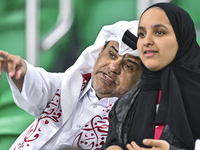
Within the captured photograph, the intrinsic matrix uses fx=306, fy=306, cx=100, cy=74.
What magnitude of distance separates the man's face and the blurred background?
2.33 feet

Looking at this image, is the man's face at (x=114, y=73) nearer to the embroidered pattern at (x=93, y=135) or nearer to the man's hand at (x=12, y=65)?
the embroidered pattern at (x=93, y=135)

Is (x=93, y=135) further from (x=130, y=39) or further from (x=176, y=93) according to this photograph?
(x=176, y=93)

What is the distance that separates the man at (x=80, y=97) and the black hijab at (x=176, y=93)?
1.47 feet

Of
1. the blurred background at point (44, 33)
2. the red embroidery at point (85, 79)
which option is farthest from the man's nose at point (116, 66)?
the blurred background at point (44, 33)

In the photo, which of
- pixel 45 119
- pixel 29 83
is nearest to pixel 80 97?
pixel 45 119

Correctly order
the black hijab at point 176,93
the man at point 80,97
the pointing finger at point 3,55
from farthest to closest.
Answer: the man at point 80,97 < the pointing finger at point 3,55 < the black hijab at point 176,93

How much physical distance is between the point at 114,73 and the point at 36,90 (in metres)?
0.42

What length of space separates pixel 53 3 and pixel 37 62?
509 millimetres

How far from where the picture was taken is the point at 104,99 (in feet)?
5.59

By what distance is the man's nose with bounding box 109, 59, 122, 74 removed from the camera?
1616 mm

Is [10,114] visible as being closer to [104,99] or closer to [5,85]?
[5,85]

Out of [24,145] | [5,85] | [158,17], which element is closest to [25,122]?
[5,85]

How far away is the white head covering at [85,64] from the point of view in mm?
Answer: 1620

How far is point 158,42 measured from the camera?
108cm
